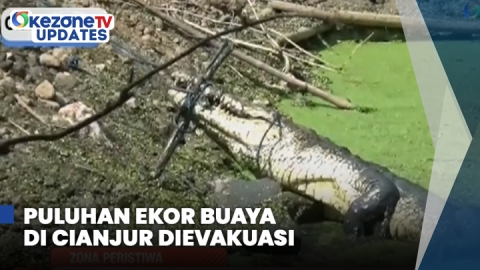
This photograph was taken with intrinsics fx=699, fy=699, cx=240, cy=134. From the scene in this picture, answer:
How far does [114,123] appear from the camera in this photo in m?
3.30

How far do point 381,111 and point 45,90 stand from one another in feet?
5.23

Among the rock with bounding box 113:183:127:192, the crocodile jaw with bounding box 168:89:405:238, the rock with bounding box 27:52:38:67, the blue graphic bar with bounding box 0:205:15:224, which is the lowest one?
the blue graphic bar with bounding box 0:205:15:224

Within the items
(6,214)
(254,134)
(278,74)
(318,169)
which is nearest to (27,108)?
(6,214)

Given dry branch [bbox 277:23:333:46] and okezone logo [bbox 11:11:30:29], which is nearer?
okezone logo [bbox 11:11:30:29]

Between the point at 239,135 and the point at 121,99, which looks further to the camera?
the point at 239,135

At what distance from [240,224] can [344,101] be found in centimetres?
77

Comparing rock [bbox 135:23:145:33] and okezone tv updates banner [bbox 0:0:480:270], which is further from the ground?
rock [bbox 135:23:145:33]

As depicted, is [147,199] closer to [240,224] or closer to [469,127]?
[240,224]

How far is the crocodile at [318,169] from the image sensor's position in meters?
3.36

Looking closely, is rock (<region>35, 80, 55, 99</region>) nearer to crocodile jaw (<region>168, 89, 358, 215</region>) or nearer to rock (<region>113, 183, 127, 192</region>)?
rock (<region>113, 183, 127, 192</region>)

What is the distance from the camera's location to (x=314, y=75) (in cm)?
336

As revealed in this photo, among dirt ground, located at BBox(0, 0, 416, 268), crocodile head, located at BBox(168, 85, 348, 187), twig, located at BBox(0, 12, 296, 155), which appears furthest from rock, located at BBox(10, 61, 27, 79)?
crocodile head, located at BBox(168, 85, 348, 187)

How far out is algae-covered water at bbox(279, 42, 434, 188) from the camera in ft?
10.9

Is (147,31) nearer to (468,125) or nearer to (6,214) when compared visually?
(6,214)
